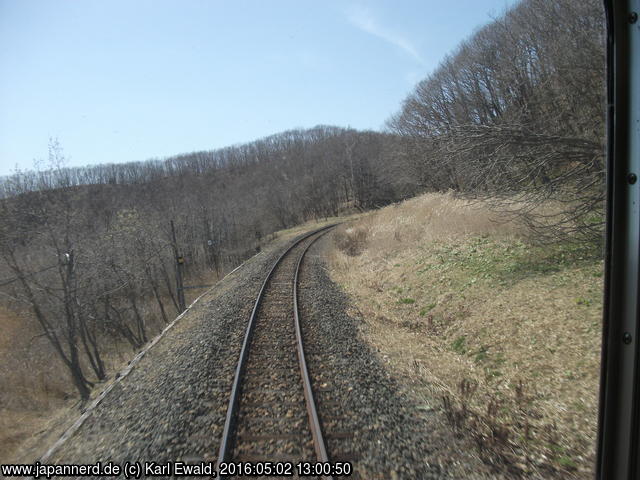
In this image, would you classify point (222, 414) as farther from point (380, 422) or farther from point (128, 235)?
A: point (128, 235)

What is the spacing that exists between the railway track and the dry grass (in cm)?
178

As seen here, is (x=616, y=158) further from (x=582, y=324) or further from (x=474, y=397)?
(x=582, y=324)

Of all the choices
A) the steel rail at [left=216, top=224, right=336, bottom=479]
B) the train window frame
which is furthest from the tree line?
the train window frame

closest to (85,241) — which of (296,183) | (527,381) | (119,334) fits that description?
(119,334)

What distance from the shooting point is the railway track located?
15.0ft

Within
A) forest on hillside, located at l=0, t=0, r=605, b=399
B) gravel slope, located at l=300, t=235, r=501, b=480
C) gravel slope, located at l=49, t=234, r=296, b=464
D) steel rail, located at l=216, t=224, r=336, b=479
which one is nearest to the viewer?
gravel slope, located at l=300, t=235, r=501, b=480

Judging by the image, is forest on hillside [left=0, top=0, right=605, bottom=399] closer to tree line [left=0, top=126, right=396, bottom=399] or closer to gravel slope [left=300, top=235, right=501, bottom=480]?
tree line [left=0, top=126, right=396, bottom=399]

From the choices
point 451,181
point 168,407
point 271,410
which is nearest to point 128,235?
point 451,181

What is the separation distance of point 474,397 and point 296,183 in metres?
70.3

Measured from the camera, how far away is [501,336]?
7383mm

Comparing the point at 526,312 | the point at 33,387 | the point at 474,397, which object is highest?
the point at 526,312

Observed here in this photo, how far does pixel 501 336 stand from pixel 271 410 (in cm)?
441

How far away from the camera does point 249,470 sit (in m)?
4.43

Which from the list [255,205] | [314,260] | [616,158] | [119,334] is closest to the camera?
[616,158]
